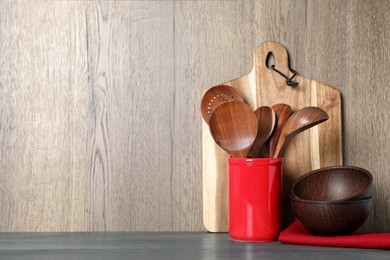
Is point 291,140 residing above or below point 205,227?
above

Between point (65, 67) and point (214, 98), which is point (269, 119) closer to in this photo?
point (214, 98)

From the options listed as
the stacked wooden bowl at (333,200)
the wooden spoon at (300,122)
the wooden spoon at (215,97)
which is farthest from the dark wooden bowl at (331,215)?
the wooden spoon at (215,97)

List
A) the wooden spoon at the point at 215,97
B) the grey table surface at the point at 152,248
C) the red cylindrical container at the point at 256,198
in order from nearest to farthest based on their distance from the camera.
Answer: the grey table surface at the point at 152,248
the red cylindrical container at the point at 256,198
the wooden spoon at the point at 215,97

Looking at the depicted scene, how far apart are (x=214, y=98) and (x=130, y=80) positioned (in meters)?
0.18

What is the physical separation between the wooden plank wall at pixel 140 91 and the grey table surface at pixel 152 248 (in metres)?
0.06

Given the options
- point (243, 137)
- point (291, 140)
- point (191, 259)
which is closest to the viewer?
point (191, 259)

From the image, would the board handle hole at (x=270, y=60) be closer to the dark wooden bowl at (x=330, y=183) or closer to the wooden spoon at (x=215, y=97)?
the wooden spoon at (x=215, y=97)

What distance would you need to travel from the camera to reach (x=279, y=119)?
105 centimetres

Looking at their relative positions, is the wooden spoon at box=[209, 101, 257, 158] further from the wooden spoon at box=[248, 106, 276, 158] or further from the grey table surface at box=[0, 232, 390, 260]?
the grey table surface at box=[0, 232, 390, 260]

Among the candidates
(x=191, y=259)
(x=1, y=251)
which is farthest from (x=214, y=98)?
(x=1, y=251)

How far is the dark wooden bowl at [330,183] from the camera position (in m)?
0.98

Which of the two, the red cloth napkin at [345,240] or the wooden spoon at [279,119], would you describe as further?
the wooden spoon at [279,119]

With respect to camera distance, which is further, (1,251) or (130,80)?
(130,80)

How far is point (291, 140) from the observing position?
1.10m
